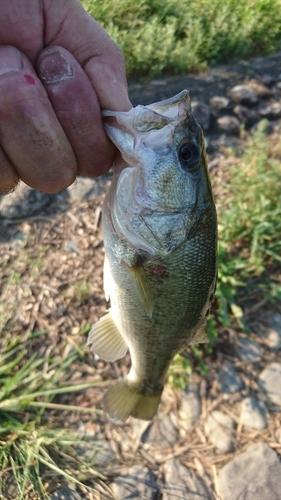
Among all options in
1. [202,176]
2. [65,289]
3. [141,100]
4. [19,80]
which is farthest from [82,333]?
[141,100]

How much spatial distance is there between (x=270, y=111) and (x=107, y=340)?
13.3 ft

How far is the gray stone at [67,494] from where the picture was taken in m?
2.56

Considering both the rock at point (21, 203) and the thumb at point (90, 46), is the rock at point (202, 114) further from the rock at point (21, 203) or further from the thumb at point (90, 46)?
the thumb at point (90, 46)

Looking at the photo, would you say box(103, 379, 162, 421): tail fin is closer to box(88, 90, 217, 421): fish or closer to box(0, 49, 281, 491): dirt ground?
box(88, 90, 217, 421): fish

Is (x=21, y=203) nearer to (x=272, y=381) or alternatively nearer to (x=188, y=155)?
(x=188, y=155)

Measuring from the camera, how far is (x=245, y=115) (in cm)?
498

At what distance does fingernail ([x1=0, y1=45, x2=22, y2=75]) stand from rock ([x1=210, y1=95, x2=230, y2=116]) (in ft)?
12.7

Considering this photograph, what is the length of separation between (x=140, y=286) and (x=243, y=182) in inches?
99.0

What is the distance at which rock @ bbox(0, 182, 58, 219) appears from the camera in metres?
3.59

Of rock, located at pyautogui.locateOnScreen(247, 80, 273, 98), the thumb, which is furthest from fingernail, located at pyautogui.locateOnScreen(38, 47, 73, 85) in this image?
rock, located at pyautogui.locateOnScreen(247, 80, 273, 98)

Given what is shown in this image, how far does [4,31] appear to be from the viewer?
142 centimetres

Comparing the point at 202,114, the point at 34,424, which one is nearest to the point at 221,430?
the point at 34,424

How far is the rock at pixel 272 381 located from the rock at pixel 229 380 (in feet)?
0.59

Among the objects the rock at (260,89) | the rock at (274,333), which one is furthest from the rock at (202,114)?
the rock at (274,333)
